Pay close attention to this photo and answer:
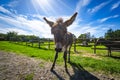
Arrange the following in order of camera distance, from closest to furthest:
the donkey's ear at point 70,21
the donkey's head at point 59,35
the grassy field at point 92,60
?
the donkey's head at point 59,35 → the donkey's ear at point 70,21 → the grassy field at point 92,60

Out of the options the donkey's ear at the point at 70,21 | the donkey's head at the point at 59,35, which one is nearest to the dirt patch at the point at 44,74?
the donkey's head at the point at 59,35

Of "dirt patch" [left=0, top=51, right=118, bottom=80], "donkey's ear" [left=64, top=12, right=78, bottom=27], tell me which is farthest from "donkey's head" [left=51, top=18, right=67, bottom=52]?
"dirt patch" [left=0, top=51, right=118, bottom=80]

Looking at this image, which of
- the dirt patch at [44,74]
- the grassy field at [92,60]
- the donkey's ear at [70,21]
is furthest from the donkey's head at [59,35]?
the grassy field at [92,60]

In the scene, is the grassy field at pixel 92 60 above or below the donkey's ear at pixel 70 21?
below

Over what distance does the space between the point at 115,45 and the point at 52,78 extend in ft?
26.0

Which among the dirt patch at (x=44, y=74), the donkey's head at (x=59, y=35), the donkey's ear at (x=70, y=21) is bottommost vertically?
the dirt patch at (x=44, y=74)

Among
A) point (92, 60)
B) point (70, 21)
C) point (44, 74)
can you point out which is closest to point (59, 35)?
point (70, 21)

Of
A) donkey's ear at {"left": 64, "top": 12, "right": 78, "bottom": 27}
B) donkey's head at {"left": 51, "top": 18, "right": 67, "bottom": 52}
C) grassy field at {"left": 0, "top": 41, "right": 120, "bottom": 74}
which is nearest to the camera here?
donkey's head at {"left": 51, "top": 18, "right": 67, "bottom": 52}

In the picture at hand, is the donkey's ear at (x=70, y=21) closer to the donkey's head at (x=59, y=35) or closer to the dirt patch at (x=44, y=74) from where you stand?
the donkey's head at (x=59, y=35)

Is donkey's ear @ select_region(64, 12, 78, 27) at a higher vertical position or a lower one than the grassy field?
higher

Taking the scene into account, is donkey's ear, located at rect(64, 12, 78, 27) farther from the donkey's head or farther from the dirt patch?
the dirt patch

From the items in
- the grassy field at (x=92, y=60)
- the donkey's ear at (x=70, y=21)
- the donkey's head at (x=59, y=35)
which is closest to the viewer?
the donkey's head at (x=59, y=35)

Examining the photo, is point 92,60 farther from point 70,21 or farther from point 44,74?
point 44,74

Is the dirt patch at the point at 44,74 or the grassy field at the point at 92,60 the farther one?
the grassy field at the point at 92,60
